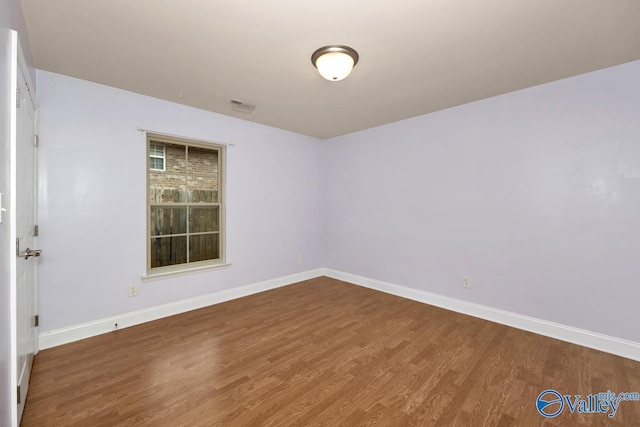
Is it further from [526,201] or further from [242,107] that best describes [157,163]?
[526,201]

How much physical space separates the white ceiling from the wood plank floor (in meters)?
2.57

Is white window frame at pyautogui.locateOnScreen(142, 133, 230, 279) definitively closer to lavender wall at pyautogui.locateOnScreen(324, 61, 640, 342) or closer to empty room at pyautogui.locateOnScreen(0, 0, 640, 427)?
empty room at pyautogui.locateOnScreen(0, 0, 640, 427)

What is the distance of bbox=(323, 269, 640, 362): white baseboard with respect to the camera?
2.38 m

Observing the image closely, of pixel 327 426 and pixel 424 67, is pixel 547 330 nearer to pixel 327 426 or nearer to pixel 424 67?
pixel 327 426

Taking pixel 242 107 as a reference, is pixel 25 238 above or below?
below

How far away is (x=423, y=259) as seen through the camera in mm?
3693

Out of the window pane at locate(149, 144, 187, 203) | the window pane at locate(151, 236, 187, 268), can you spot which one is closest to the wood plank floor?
the window pane at locate(151, 236, 187, 268)

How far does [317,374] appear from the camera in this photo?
210 centimetres

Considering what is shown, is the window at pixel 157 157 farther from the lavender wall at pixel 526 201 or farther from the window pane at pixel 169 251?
the lavender wall at pixel 526 201

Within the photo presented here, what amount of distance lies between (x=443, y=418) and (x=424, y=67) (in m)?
2.70

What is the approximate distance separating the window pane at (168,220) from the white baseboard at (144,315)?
3.11 ft

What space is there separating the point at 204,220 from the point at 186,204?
39 centimetres

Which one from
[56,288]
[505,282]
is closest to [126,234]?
[56,288]

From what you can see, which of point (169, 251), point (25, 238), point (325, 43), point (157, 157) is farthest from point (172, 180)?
point (325, 43)
